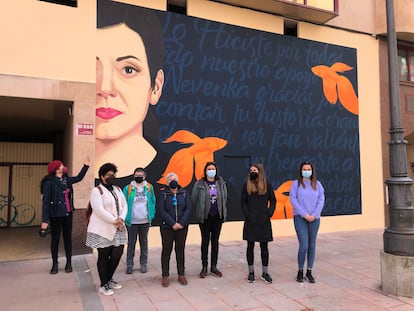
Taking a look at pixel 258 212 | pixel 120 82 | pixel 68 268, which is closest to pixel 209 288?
pixel 258 212

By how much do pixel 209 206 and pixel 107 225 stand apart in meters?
1.67

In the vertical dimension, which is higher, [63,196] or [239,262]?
[63,196]

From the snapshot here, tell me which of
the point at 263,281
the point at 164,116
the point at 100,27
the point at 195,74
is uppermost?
the point at 100,27

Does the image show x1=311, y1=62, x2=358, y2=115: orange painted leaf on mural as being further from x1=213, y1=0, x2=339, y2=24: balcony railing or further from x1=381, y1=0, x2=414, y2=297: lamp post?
x1=381, y1=0, x2=414, y2=297: lamp post

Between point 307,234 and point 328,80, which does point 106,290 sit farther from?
point 328,80

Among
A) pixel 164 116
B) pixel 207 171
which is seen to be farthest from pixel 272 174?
pixel 207 171

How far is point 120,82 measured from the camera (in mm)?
8344

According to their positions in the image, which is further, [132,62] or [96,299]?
[132,62]

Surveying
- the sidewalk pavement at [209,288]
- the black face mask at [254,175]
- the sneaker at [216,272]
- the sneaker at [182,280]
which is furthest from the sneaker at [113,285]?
the black face mask at [254,175]

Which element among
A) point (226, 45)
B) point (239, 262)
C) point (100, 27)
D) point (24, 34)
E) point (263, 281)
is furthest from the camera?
point (226, 45)

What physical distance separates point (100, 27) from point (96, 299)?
583cm

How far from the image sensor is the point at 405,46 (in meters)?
12.3

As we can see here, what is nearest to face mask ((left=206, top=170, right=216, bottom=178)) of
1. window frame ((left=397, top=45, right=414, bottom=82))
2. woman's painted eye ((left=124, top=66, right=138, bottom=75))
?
woman's painted eye ((left=124, top=66, right=138, bottom=75))

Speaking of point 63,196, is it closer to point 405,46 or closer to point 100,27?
point 100,27
